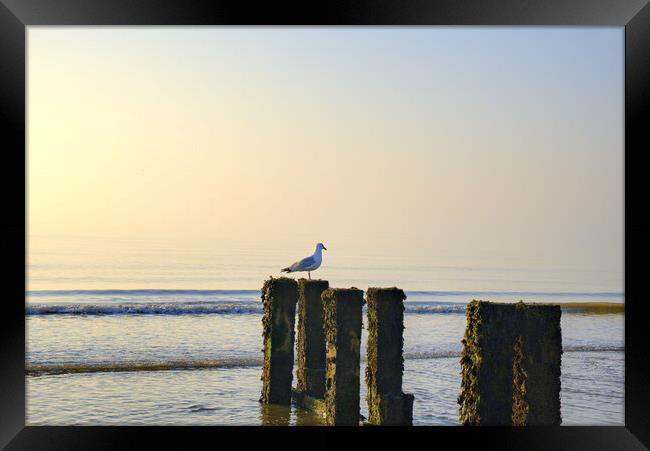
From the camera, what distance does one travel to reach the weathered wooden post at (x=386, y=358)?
8.23 meters

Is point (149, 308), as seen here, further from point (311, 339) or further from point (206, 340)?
point (311, 339)

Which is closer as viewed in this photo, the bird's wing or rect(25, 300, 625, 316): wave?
the bird's wing

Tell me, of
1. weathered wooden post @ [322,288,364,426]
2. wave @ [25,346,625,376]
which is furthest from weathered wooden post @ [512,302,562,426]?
wave @ [25,346,625,376]

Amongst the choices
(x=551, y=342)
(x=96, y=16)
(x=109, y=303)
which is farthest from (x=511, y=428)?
(x=109, y=303)

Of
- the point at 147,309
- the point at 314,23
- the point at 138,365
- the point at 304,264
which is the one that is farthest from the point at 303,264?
the point at 147,309

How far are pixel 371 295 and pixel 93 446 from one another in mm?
3478

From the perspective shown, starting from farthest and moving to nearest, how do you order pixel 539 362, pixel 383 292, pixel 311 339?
1. pixel 311 339
2. pixel 383 292
3. pixel 539 362

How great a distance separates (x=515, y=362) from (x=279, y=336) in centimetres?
428

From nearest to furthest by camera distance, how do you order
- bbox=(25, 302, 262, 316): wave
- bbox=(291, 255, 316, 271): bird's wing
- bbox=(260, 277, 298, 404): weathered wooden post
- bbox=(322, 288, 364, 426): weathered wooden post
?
bbox=(322, 288, 364, 426): weathered wooden post
bbox=(260, 277, 298, 404): weathered wooden post
bbox=(291, 255, 316, 271): bird's wing
bbox=(25, 302, 262, 316): wave

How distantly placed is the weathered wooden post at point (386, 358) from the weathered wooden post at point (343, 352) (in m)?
0.33

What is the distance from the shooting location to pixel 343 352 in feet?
28.8

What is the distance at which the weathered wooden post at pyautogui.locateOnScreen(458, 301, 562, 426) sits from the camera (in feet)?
22.1

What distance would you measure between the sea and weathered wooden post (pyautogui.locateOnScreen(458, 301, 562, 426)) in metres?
3.54

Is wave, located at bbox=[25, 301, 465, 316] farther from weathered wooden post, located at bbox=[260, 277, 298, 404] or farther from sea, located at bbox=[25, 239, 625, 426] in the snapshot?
→ weathered wooden post, located at bbox=[260, 277, 298, 404]
